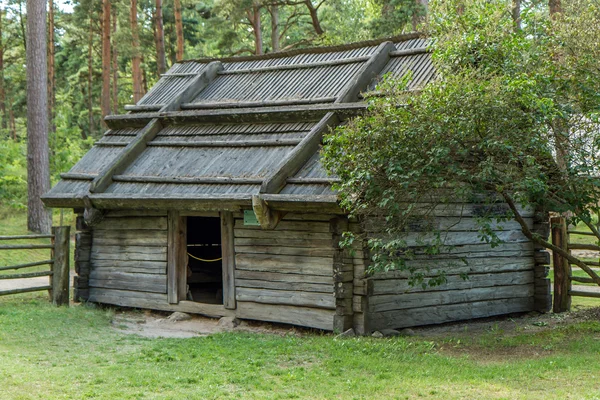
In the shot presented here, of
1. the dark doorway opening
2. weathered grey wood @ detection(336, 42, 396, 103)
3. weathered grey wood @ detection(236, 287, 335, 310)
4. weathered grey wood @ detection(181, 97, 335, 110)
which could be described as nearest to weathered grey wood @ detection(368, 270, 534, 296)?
weathered grey wood @ detection(236, 287, 335, 310)

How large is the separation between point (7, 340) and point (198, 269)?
7.13 meters

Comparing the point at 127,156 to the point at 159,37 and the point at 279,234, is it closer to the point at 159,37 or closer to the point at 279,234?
the point at 279,234

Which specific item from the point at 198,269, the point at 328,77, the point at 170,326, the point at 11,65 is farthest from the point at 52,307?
the point at 11,65

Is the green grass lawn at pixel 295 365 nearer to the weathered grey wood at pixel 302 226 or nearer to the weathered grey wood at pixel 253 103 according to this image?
the weathered grey wood at pixel 302 226

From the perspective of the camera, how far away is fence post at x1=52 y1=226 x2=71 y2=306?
1422 centimetres

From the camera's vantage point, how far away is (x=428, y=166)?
30.4 feet

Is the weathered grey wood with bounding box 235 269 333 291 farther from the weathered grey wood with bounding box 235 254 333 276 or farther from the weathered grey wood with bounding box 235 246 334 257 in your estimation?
the weathered grey wood with bounding box 235 246 334 257

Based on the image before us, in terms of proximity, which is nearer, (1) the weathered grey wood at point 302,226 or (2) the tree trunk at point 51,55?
(1) the weathered grey wood at point 302,226

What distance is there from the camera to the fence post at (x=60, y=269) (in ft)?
46.7

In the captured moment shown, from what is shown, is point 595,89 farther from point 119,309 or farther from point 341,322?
point 119,309

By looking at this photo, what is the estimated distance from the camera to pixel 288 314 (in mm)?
12016

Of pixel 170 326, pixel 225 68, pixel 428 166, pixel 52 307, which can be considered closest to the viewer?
pixel 428 166

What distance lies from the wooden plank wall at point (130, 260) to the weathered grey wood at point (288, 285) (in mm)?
1943

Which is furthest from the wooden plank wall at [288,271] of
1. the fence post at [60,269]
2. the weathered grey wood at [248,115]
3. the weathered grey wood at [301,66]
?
the weathered grey wood at [301,66]
